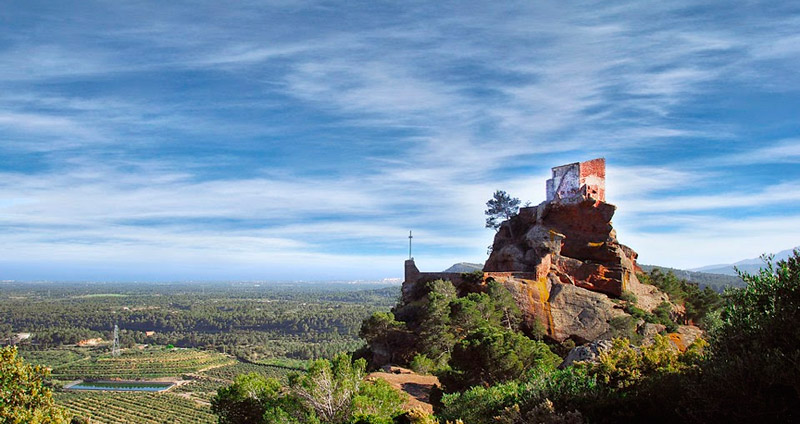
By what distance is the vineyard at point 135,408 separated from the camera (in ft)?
174

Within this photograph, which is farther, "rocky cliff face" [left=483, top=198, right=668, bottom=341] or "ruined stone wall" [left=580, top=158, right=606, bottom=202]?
"ruined stone wall" [left=580, top=158, right=606, bottom=202]

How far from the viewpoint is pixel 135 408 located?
191ft

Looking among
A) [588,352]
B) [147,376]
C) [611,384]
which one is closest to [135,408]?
[147,376]

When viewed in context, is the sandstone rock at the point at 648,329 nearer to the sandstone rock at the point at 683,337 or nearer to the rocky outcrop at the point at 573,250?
the sandstone rock at the point at 683,337

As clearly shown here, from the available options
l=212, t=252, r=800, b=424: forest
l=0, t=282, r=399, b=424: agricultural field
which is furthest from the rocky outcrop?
l=0, t=282, r=399, b=424: agricultural field

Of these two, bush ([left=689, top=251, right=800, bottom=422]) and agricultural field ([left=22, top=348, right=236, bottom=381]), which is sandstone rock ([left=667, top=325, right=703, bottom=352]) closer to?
bush ([left=689, top=251, right=800, bottom=422])

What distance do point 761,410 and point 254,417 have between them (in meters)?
15.3

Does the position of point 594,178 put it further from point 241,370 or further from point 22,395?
point 241,370

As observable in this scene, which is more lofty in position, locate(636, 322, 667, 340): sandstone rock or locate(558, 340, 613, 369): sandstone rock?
locate(558, 340, 613, 369): sandstone rock

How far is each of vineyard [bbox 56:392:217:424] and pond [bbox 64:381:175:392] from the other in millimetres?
4819

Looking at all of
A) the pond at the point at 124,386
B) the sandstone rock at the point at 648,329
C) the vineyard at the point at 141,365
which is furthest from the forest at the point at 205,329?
the sandstone rock at the point at 648,329

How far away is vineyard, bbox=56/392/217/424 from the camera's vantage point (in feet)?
174

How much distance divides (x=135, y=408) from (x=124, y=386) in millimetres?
19986

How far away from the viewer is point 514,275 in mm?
35906
